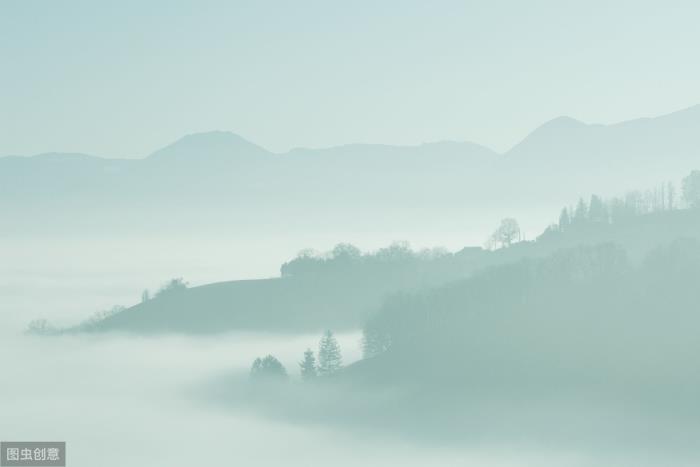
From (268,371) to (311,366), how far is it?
7.90 metres

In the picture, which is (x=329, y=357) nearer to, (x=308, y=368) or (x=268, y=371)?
(x=308, y=368)

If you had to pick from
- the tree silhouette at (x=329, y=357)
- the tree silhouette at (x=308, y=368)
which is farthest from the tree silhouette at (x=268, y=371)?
the tree silhouette at (x=329, y=357)

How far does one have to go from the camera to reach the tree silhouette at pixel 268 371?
Answer: 154000mm

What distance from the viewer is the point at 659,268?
16375cm

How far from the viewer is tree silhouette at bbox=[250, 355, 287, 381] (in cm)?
15400

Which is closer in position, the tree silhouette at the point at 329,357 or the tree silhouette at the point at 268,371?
the tree silhouette at the point at 329,357

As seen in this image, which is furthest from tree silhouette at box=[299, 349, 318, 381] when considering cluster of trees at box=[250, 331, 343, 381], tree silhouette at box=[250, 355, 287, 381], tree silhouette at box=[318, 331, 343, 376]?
tree silhouette at box=[250, 355, 287, 381]

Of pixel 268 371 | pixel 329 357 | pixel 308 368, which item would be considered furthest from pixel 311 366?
pixel 268 371

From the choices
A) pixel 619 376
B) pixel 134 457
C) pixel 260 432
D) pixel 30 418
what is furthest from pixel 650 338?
pixel 30 418

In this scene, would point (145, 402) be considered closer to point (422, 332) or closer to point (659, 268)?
point (422, 332)

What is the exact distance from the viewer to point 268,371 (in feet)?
508

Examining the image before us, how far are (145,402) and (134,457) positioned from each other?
31889 mm

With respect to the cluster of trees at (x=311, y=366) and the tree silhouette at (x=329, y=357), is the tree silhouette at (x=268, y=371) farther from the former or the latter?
the tree silhouette at (x=329, y=357)

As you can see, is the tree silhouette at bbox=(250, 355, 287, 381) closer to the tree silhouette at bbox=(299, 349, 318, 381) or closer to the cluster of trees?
the cluster of trees
